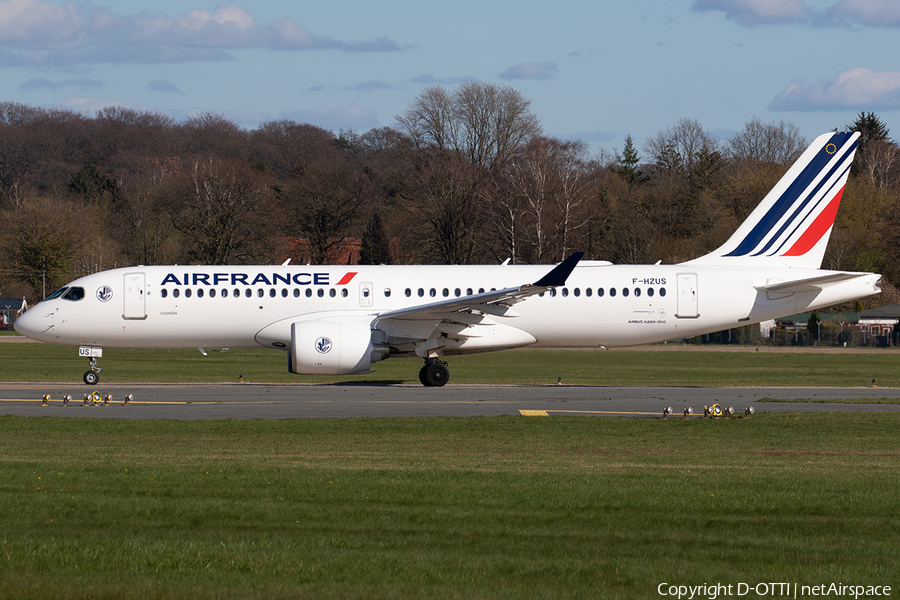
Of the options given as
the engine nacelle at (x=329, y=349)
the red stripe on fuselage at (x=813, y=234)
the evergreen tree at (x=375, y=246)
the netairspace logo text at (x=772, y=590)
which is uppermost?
the evergreen tree at (x=375, y=246)

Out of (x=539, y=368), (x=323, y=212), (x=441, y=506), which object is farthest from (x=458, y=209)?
(x=441, y=506)

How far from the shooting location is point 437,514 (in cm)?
1007

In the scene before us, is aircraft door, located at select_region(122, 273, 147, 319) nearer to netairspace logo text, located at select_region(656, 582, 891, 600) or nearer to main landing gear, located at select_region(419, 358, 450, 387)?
main landing gear, located at select_region(419, 358, 450, 387)

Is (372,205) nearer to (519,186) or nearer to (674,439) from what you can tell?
(519,186)

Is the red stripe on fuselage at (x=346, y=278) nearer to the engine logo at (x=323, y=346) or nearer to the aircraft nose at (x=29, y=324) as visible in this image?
the engine logo at (x=323, y=346)

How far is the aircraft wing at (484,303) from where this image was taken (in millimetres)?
Result: 25109

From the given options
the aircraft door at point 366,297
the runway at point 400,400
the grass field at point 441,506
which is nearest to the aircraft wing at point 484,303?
the aircraft door at point 366,297

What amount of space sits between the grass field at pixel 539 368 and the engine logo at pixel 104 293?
13.2ft

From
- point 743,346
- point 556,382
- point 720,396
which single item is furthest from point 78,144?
point 720,396

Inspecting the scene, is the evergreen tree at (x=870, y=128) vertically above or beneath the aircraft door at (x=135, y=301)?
above

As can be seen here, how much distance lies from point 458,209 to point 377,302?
42529mm

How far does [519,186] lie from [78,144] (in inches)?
3014

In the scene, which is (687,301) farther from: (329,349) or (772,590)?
(772,590)

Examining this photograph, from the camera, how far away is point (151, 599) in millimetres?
6902
